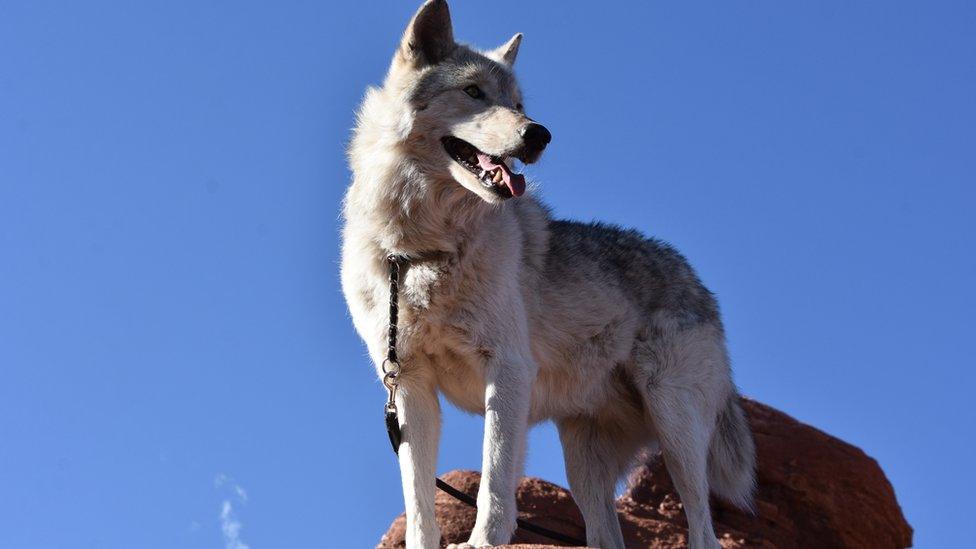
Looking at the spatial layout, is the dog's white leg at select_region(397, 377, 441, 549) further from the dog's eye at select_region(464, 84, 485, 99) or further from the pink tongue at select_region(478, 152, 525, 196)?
the dog's eye at select_region(464, 84, 485, 99)

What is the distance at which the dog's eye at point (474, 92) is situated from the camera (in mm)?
5816

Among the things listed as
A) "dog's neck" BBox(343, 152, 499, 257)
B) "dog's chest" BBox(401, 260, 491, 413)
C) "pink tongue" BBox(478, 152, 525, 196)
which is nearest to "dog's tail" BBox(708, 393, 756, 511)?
"dog's chest" BBox(401, 260, 491, 413)

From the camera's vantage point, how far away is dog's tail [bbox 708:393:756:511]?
769cm

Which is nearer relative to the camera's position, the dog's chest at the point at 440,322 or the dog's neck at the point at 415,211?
the dog's chest at the point at 440,322

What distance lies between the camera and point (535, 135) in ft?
17.8

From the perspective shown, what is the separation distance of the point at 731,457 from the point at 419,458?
299cm

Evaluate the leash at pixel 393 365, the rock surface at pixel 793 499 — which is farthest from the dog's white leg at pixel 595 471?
the leash at pixel 393 365

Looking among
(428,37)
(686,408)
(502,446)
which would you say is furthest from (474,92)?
(686,408)

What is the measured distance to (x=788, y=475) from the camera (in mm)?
9258

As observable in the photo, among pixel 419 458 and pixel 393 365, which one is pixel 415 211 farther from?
pixel 419 458

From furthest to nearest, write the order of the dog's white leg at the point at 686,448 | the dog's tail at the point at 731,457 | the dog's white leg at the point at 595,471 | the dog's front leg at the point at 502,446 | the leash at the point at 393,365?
the dog's tail at the point at 731,457 < the dog's white leg at the point at 595,471 < the dog's white leg at the point at 686,448 < the leash at the point at 393,365 < the dog's front leg at the point at 502,446

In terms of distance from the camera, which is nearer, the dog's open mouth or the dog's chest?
the dog's open mouth

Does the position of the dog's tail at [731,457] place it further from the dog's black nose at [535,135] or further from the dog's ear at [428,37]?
the dog's ear at [428,37]

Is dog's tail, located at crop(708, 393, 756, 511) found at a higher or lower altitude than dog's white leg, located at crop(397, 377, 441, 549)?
higher
